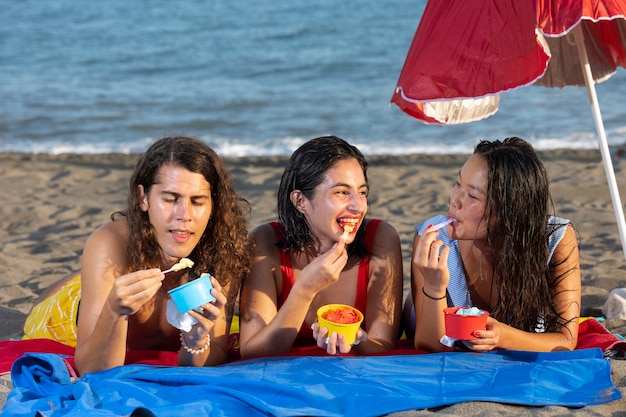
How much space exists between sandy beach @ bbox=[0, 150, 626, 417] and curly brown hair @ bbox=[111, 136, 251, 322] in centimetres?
100

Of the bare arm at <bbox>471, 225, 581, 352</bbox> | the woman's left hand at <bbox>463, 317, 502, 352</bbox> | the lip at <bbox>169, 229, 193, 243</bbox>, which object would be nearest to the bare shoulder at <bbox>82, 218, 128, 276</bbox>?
the lip at <bbox>169, 229, 193, 243</bbox>

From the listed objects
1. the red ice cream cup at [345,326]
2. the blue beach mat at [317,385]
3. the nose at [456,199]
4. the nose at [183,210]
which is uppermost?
the nose at [456,199]

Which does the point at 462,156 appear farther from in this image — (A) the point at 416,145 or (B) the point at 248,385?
(B) the point at 248,385

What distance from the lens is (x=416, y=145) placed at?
10461mm

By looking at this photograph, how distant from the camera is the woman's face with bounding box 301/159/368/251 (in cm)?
380

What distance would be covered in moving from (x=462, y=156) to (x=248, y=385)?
6.65 m

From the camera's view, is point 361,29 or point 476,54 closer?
point 476,54

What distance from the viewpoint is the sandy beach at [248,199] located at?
5.70 metres

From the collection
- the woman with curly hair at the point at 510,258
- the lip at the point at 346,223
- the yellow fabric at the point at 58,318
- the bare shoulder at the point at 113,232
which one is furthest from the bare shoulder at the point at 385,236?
the yellow fabric at the point at 58,318

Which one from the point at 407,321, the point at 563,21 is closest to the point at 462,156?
the point at 407,321

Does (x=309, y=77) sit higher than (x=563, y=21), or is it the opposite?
(x=309, y=77)

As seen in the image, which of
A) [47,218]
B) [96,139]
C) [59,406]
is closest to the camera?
[59,406]

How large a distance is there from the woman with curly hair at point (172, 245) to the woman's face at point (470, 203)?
1.02 metres

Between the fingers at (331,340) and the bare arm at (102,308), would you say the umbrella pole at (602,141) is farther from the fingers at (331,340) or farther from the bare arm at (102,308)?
the bare arm at (102,308)
